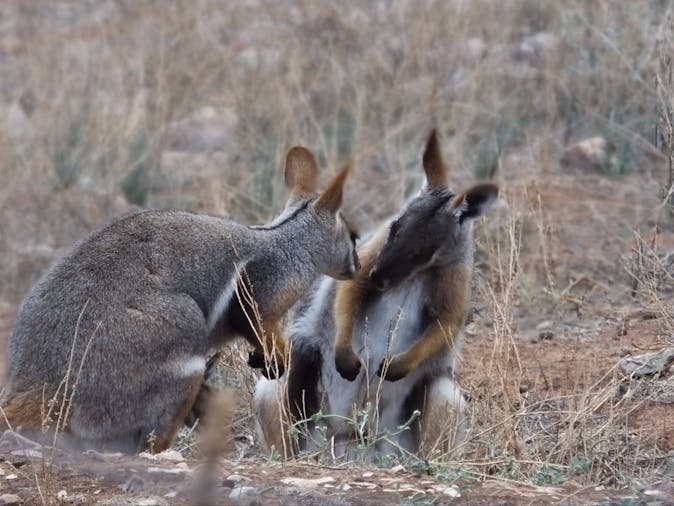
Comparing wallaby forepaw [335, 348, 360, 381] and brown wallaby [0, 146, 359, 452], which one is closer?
brown wallaby [0, 146, 359, 452]

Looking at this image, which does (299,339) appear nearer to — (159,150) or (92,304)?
(92,304)

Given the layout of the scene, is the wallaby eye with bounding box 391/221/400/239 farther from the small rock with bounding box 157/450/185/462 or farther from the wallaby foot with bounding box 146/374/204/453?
the small rock with bounding box 157/450/185/462

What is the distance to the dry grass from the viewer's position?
10.1m

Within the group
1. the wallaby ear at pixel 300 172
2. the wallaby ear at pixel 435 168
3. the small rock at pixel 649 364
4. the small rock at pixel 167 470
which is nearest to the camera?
the small rock at pixel 167 470

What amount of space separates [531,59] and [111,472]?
29.0 ft

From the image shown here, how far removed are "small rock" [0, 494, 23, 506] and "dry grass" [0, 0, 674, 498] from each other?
12.7ft

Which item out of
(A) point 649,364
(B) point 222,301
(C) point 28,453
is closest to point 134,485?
(C) point 28,453

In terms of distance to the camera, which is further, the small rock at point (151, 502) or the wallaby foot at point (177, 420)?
the wallaby foot at point (177, 420)

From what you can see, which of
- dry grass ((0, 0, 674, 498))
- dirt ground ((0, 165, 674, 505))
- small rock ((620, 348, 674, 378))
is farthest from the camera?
dry grass ((0, 0, 674, 498))

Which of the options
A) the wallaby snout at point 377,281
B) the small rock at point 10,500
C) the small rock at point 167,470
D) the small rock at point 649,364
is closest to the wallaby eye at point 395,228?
the wallaby snout at point 377,281

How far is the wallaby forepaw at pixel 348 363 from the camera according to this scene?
258 inches

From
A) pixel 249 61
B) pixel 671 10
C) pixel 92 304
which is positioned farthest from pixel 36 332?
pixel 249 61

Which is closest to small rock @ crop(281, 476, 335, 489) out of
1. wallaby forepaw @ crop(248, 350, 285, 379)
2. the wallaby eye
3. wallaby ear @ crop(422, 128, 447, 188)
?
wallaby forepaw @ crop(248, 350, 285, 379)

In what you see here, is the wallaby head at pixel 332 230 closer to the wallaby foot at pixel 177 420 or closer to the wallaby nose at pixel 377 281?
the wallaby nose at pixel 377 281
